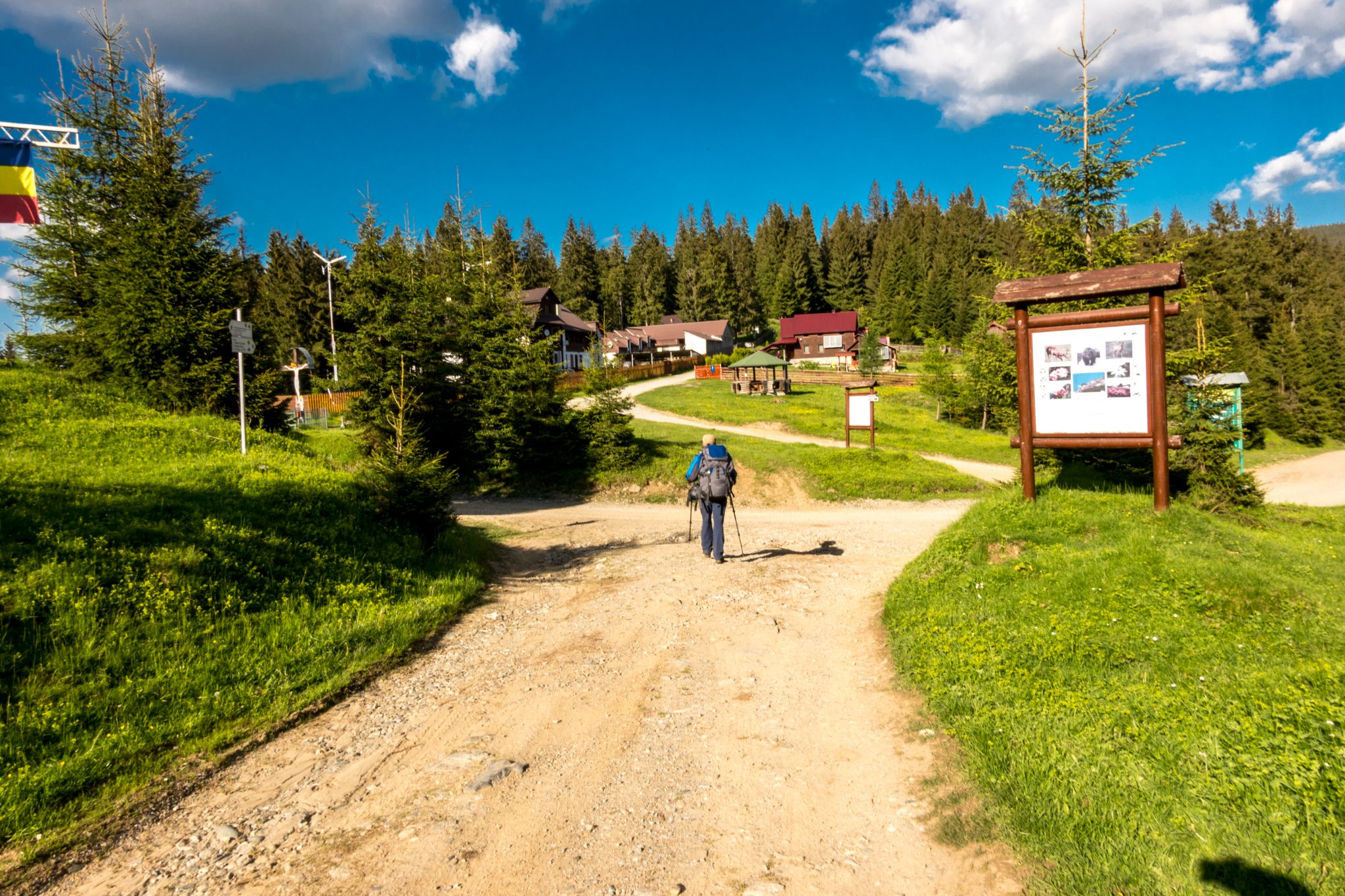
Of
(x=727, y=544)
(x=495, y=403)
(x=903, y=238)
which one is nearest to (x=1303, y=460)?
(x=727, y=544)

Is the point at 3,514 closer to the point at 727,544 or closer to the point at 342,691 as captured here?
the point at 342,691

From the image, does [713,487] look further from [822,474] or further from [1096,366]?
[822,474]

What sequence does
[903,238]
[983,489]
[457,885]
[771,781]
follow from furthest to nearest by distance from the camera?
1. [903,238]
2. [983,489]
3. [771,781]
4. [457,885]

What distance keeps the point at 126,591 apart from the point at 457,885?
522 cm

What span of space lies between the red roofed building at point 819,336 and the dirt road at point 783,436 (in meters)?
44.9

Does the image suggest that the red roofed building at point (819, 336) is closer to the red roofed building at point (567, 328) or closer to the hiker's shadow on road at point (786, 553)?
the red roofed building at point (567, 328)

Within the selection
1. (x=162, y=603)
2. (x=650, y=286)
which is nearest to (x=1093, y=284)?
(x=162, y=603)

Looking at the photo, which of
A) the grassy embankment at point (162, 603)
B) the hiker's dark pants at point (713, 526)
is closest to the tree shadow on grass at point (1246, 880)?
the grassy embankment at point (162, 603)

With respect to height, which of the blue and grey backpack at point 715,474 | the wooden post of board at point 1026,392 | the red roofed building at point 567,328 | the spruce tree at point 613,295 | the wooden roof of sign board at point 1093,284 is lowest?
the blue and grey backpack at point 715,474

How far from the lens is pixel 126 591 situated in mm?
6297

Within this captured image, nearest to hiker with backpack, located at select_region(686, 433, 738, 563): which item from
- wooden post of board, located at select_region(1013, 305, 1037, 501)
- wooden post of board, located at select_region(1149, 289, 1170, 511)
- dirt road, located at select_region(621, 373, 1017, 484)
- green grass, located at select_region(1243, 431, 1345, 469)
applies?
wooden post of board, located at select_region(1013, 305, 1037, 501)

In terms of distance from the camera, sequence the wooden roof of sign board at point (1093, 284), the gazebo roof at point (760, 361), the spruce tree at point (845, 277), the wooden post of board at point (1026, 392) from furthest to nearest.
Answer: the spruce tree at point (845, 277) → the gazebo roof at point (760, 361) → the wooden post of board at point (1026, 392) → the wooden roof of sign board at point (1093, 284)

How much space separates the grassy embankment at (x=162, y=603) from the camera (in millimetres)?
4621

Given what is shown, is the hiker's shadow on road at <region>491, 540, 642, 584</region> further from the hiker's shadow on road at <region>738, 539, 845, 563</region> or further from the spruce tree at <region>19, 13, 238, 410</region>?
the spruce tree at <region>19, 13, 238, 410</region>
